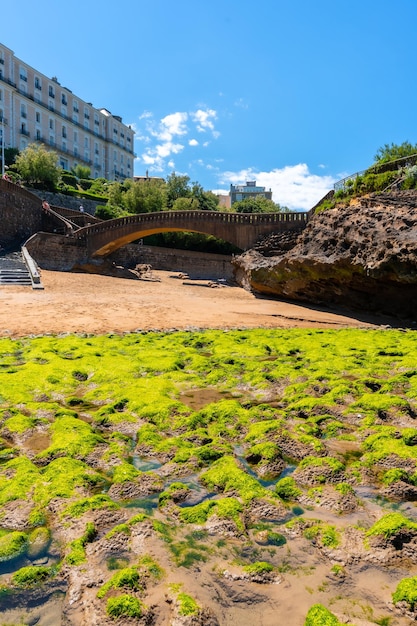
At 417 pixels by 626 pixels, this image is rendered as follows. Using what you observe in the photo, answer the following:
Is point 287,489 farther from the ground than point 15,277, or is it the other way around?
point 15,277

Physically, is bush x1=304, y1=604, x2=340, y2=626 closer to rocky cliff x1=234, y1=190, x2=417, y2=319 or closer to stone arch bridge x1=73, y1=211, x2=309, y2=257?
rocky cliff x1=234, y1=190, x2=417, y2=319

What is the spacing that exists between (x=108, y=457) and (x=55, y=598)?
237 cm

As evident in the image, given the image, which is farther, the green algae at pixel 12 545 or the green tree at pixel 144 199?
the green tree at pixel 144 199

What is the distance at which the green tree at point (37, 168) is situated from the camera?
49469 millimetres

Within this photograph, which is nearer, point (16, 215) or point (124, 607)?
point (124, 607)

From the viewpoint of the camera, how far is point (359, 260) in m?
19.7

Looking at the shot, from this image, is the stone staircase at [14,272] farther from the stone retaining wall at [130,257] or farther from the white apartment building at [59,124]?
the white apartment building at [59,124]

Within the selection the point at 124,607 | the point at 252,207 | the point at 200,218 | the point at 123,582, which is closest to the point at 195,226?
the point at 200,218

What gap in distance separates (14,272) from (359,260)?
63.0 ft

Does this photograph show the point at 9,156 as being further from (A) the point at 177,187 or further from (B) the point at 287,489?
(B) the point at 287,489

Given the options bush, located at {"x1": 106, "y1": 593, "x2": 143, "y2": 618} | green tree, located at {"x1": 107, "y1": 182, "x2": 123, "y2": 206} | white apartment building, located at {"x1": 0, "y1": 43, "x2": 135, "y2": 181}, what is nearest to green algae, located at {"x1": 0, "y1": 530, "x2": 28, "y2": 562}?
bush, located at {"x1": 106, "y1": 593, "x2": 143, "y2": 618}

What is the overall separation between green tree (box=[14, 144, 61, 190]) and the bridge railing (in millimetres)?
20379

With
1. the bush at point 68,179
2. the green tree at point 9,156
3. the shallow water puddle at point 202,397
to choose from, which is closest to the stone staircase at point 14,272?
the shallow water puddle at point 202,397

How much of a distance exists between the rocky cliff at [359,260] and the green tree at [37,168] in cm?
3625
